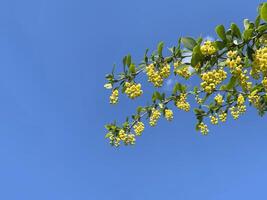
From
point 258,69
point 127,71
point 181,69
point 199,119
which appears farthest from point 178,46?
point 199,119

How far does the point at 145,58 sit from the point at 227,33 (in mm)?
1292

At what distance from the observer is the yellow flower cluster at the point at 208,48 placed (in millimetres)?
3953

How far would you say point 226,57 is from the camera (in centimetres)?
404

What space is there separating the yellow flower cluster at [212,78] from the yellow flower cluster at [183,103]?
5.13 feet

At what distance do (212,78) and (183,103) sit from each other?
161cm

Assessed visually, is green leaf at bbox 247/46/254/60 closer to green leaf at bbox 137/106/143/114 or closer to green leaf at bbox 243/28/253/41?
green leaf at bbox 243/28/253/41

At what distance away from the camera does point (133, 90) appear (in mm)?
5258

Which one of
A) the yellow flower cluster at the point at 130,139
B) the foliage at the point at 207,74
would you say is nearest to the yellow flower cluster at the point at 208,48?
the foliage at the point at 207,74

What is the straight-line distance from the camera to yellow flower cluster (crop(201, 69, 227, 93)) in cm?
399

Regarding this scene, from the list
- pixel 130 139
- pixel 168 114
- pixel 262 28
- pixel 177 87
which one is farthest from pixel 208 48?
pixel 130 139

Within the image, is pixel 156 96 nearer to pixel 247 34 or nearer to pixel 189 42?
pixel 189 42

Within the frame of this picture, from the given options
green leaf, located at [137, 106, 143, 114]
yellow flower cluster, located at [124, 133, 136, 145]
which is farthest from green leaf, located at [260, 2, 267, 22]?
yellow flower cluster, located at [124, 133, 136, 145]

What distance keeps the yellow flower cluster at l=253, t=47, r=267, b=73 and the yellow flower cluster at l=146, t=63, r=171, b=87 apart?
1.25 m

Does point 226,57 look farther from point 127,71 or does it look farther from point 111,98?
point 111,98
